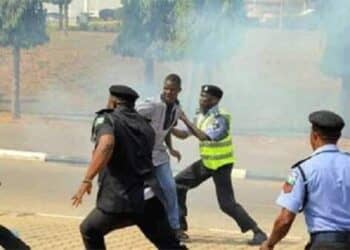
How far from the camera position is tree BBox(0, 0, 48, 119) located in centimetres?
1741

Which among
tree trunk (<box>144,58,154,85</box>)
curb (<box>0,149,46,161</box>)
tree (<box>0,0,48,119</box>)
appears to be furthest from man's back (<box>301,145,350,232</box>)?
tree trunk (<box>144,58,154,85</box>)

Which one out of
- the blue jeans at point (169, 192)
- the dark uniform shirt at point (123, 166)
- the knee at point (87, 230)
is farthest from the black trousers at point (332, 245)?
the blue jeans at point (169, 192)

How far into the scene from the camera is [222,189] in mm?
8461

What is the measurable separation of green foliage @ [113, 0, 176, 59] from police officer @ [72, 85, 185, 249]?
35.7 feet

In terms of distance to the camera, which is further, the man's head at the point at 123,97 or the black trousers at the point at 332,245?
the man's head at the point at 123,97

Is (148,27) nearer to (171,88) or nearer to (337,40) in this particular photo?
(337,40)

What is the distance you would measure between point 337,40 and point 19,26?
6309 mm

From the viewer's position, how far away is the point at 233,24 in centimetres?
1686

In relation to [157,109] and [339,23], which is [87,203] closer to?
[157,109]

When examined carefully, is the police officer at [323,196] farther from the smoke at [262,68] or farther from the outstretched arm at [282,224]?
the smoke at [262,68]

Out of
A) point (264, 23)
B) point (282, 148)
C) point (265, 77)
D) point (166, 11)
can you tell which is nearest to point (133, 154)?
point (282, 148)

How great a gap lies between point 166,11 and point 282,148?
140 inches

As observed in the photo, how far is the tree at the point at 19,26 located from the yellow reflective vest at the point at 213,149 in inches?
385

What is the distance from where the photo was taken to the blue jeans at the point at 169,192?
7785 mm
